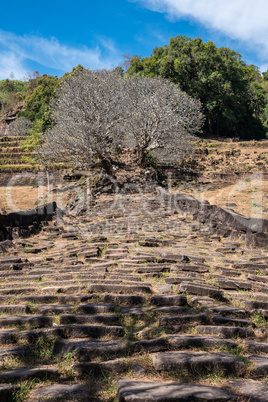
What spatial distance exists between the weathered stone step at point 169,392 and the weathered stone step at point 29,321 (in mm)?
1171

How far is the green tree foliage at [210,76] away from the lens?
3203 cm

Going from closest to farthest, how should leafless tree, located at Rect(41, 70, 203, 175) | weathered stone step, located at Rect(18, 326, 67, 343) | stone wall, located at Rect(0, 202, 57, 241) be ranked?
weathered stone step, located at Rect(18, 326, 67, 343) < stone wall, located at Rect(0, 202, 57, 241) < leafless tree, located at Rect(41, 70, 203, 175)

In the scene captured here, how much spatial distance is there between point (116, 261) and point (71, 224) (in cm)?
510

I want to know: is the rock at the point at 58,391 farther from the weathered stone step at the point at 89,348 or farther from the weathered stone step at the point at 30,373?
the weathered stone step at the point at 89,348

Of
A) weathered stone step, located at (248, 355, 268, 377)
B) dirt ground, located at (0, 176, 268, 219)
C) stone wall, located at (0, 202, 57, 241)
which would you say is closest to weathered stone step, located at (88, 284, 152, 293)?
weathered stone step, located at (248, 355, 268, 377)

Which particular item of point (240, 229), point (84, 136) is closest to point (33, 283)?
point (240, 229)

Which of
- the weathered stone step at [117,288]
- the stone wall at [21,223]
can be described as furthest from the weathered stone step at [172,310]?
the stone wall at [21,223]

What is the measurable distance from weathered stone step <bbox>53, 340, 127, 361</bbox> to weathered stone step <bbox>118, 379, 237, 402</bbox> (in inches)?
15.6

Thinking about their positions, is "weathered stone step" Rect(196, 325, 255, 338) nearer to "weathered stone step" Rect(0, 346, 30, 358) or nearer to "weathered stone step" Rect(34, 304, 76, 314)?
"weathered stone step" Rect(34, 304, 76, 314)

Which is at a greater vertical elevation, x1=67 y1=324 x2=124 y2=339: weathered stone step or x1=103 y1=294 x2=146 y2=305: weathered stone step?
x1=67 y1=324 x2=124 y2=339: weathered stone step

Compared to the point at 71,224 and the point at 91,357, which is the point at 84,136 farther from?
the point at 91,357

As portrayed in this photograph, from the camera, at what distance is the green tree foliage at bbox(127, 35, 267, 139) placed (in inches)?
1261

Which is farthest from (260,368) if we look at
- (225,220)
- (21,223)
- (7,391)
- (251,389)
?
(21,223)

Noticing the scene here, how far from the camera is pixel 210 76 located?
3139 centimetres
